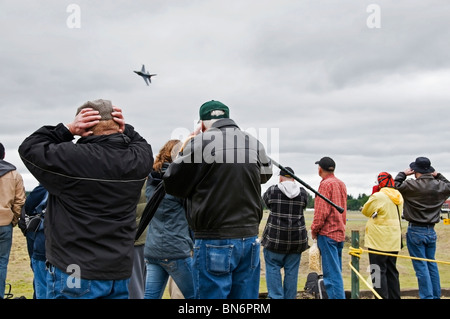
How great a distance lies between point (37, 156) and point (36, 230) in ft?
9.80

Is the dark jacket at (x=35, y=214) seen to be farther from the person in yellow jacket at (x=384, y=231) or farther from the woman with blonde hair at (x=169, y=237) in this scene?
the person in yellow jacket at (x=384, y=231)

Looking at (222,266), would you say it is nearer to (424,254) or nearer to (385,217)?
(385,217)

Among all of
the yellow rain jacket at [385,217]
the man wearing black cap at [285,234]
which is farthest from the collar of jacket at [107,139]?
the yellow rain jacket at [385,217]

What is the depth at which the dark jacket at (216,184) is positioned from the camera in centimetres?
357

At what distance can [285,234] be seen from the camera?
270 inches

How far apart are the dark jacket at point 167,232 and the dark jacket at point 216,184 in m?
1.39

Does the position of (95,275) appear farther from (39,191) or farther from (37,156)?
(39,191)

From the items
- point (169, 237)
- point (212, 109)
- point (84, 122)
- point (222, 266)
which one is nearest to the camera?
point (84, 122)

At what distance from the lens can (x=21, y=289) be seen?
915 centimetres

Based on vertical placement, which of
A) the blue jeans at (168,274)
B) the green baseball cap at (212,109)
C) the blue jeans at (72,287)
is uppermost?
the green baseball cap at (212,109)

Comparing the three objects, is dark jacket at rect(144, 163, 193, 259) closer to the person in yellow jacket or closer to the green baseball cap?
the green baseball cap

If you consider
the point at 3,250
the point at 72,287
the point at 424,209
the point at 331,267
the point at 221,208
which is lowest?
the point at 331,267

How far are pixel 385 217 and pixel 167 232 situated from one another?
151 inches

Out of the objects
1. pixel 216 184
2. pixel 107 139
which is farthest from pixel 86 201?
pixel 216 184
